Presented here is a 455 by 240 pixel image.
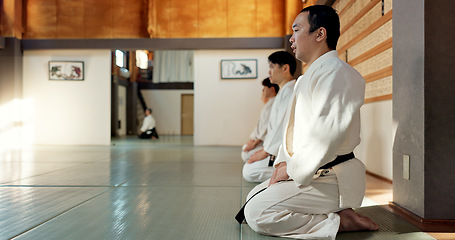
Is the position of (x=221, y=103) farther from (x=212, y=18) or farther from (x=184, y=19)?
(x=184, y=19)

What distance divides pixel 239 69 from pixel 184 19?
66.6 inches

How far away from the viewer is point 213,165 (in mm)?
4504

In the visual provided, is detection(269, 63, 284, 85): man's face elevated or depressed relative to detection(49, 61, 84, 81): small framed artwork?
depressed

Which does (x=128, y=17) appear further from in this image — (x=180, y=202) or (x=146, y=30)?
(x=180, y=202)

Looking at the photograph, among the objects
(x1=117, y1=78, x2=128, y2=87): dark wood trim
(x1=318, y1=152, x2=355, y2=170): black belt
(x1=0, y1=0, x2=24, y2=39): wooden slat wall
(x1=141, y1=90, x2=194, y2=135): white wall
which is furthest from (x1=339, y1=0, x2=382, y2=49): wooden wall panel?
(x1=141, y1=90, x2=194, y2=135): white wall

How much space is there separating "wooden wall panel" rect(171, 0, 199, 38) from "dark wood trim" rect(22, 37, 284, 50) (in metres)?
0.20

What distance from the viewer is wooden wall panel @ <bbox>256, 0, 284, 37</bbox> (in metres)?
7.83

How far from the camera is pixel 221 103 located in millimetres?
8047

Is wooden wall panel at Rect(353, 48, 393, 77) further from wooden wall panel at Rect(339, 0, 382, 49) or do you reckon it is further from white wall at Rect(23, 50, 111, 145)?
white wall at Rect(23, 50, 111, 145)

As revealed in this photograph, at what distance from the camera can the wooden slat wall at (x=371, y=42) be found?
3279mm

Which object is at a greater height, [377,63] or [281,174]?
[377,63]

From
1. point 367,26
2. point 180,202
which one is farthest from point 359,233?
point 367,26

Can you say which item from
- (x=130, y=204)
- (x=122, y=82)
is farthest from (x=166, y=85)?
(x=130, y=204)

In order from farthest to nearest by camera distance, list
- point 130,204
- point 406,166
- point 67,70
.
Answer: point 67,70
point 130,204
point 406,166
